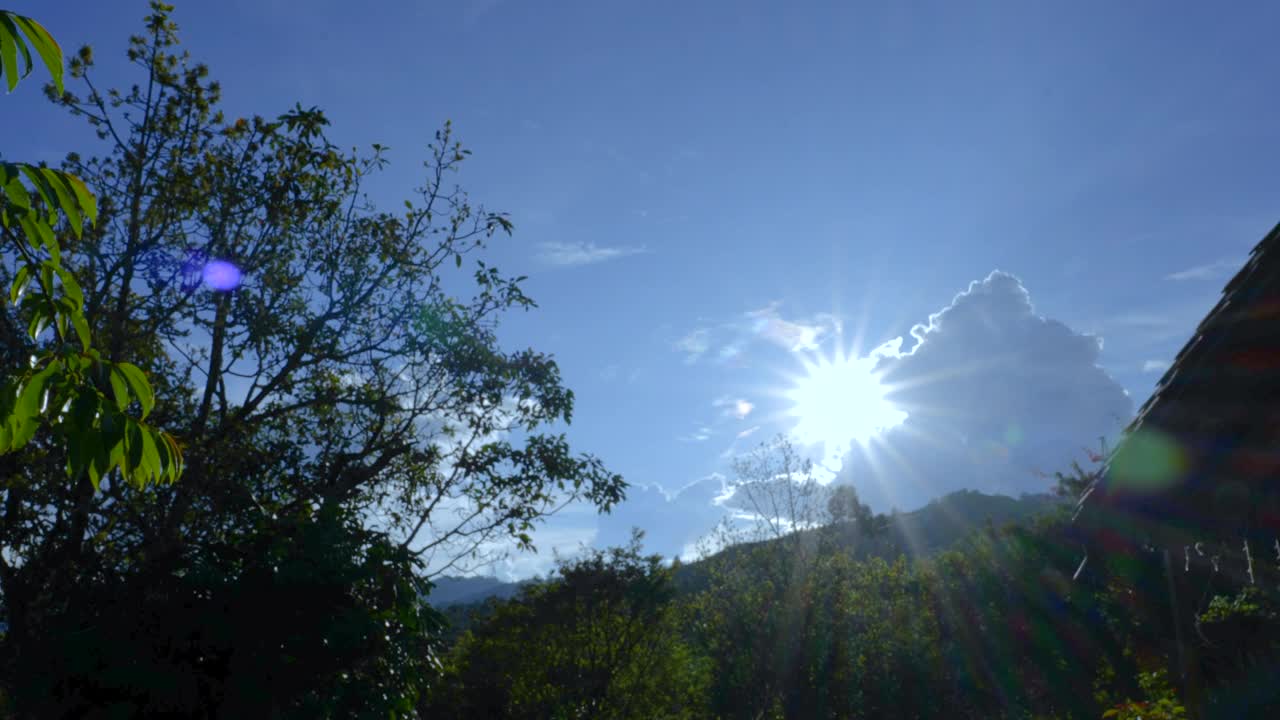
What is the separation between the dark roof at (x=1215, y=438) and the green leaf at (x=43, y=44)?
18.0 feet

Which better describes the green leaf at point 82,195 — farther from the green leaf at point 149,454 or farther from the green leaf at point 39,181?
the green leaf at point 149,454

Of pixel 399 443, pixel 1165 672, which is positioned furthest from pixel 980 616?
pixel 399 443

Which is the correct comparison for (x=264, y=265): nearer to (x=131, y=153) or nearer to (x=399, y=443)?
(x=131, y=153)

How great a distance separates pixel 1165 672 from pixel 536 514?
8.06m

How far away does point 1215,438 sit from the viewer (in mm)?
4484

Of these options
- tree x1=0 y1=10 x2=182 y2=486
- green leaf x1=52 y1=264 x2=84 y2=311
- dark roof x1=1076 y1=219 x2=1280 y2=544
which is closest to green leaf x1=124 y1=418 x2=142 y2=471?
tree x1=0 y1=10 x2=182 y2=486

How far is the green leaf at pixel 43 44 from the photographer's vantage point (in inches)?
81.5

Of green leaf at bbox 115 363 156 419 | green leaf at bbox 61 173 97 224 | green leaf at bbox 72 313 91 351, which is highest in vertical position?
green leaf at bbox 61 173 97 224

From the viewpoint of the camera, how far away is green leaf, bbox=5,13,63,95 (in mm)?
2070

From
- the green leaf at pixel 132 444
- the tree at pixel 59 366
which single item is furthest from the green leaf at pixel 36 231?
the green leaf at pixel 132 444

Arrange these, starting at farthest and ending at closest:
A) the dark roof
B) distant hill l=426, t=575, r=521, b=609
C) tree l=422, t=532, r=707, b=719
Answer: tree l=422, t=532, r=707, b=719 → distant hill l=426, t=575, r=521, b=609 → the dark roof

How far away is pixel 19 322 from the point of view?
8.20 metres

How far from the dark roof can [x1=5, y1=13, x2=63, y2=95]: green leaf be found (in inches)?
216

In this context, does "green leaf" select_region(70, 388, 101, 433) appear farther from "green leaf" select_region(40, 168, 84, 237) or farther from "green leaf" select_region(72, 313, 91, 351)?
"green leaf" select_region(40, 168, 84, 237)
